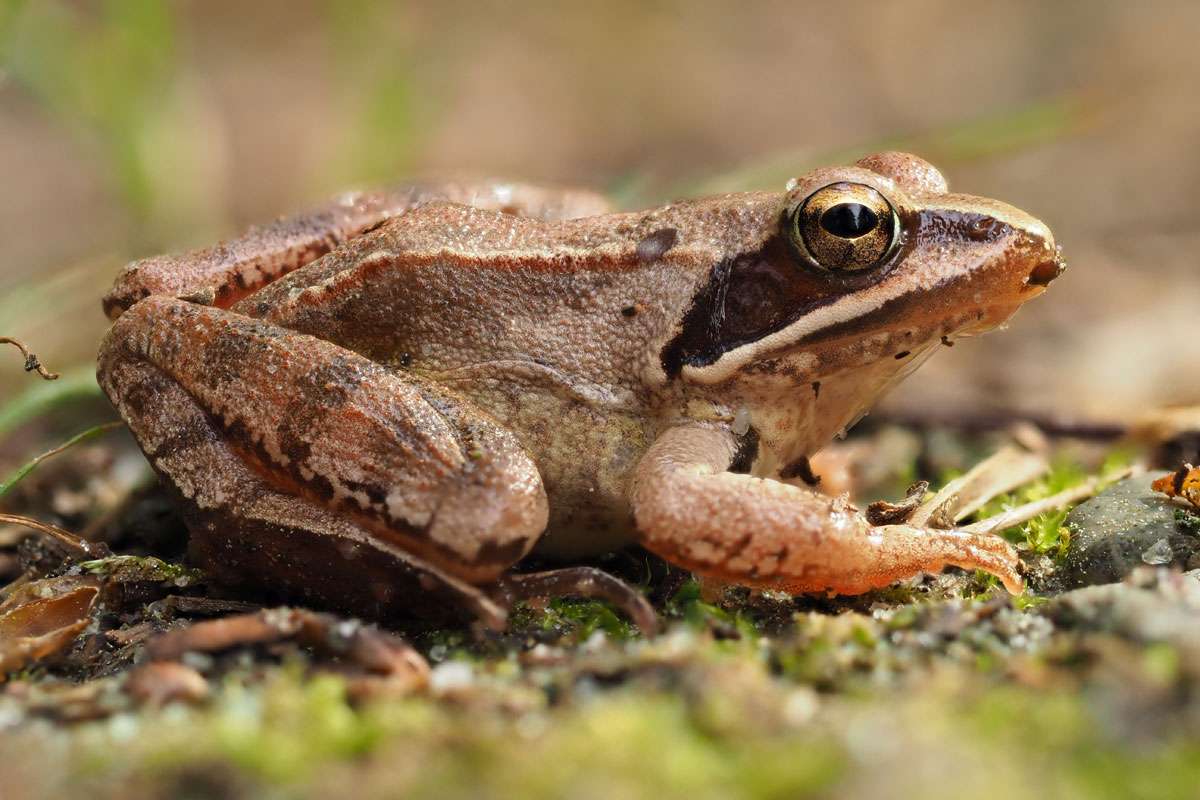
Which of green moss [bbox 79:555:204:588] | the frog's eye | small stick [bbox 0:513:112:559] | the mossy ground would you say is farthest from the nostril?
small stick [bbox 0:513:112:559]

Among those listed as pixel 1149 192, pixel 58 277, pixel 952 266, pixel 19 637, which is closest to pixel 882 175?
pixel 952 266

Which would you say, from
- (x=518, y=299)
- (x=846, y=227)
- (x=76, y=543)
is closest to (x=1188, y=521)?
(x=846, y=227)

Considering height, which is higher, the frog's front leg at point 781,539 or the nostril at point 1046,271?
the nostril at point 1046,271

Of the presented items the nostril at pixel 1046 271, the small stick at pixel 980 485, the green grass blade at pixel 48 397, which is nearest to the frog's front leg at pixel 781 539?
the small stick at pixel 980 485

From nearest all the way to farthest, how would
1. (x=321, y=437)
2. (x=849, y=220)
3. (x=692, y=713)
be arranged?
1. (x=692, y=713)
2. (x=321, y=437)
3. (x=849, y=220)

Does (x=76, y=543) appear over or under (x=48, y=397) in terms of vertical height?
under

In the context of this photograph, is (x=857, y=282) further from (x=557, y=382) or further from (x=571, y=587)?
(x=571, y=587)

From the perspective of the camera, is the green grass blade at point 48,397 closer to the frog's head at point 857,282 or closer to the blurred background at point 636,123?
the blurred background at point 636,123

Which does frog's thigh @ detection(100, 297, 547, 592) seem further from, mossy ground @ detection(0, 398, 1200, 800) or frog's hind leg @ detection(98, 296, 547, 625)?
mossy ground @ detection(0, 398, 1200, 800)

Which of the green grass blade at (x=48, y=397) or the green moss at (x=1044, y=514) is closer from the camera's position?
the green moss at (x=1044, y=514)
